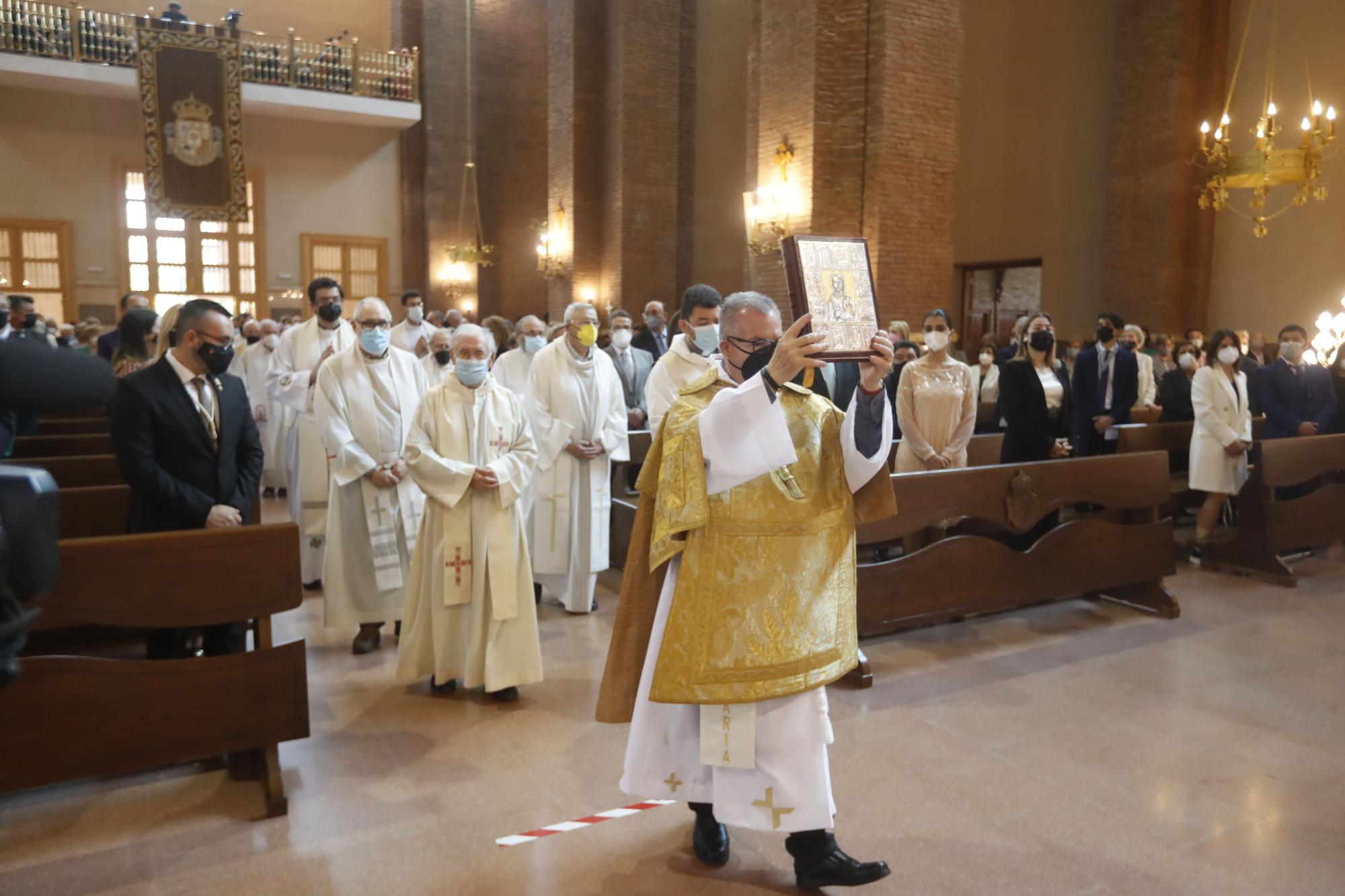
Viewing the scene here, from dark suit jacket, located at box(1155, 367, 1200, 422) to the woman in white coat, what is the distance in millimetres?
1021

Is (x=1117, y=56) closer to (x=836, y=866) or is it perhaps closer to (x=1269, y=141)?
(x=1269, y=141)

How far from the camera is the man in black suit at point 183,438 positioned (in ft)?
12.5

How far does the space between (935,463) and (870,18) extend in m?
6.77

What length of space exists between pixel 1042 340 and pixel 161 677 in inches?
207

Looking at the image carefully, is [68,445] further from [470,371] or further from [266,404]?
[470,371]

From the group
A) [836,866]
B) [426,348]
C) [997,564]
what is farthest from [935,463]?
[426,348]

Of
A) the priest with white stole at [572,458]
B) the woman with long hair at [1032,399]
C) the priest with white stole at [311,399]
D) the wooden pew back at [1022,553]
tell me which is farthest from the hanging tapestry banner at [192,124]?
the wooden pew back at [1022,553]

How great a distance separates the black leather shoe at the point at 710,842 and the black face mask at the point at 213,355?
253 centimetres

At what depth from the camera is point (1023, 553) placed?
554cm

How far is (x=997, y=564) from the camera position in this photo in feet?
17.9

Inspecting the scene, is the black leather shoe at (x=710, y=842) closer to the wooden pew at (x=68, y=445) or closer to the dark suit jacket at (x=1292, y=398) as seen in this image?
the wooden pew at (x=68, y=445)

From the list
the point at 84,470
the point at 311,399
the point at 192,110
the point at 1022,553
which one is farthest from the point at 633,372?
the point at 192,110

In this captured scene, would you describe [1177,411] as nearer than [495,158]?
Yes

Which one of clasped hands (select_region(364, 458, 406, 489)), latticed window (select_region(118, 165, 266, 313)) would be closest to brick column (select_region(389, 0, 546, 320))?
latticed window (select_region(118, 165, 266, 313))
